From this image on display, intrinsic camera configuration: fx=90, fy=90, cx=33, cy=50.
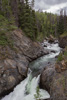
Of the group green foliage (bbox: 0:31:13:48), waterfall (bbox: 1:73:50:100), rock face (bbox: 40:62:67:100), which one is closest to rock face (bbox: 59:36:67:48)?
green foliage (bbox: 0:31:13:48)

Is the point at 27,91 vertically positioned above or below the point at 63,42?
above

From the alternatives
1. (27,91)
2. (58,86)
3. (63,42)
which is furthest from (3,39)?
(63,42)

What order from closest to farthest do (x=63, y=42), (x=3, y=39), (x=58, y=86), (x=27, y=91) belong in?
(x=58, y=86) → (x=27, y=91) → (x=3, y=39) → (x=63, y=42)

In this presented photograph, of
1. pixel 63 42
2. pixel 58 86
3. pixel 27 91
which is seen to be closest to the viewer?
pixel 58 86

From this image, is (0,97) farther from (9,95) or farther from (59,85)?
(59,85)

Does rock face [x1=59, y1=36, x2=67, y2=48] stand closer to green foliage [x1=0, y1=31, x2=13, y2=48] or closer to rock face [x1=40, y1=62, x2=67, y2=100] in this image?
green foliage [x1=0, y1=31, x2=13, y2=48]

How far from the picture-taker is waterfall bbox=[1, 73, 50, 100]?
9250 mm

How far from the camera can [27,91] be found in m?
10.2

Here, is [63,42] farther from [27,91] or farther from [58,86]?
[58,86]

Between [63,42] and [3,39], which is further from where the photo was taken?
[63,42]

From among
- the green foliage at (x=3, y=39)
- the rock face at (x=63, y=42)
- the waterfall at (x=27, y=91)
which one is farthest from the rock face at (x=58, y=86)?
the rock face at (x=63, y=42)

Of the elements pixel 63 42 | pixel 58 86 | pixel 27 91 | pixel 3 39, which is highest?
pixel 3 39

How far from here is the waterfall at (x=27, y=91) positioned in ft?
30.3

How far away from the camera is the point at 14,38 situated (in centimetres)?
1702
